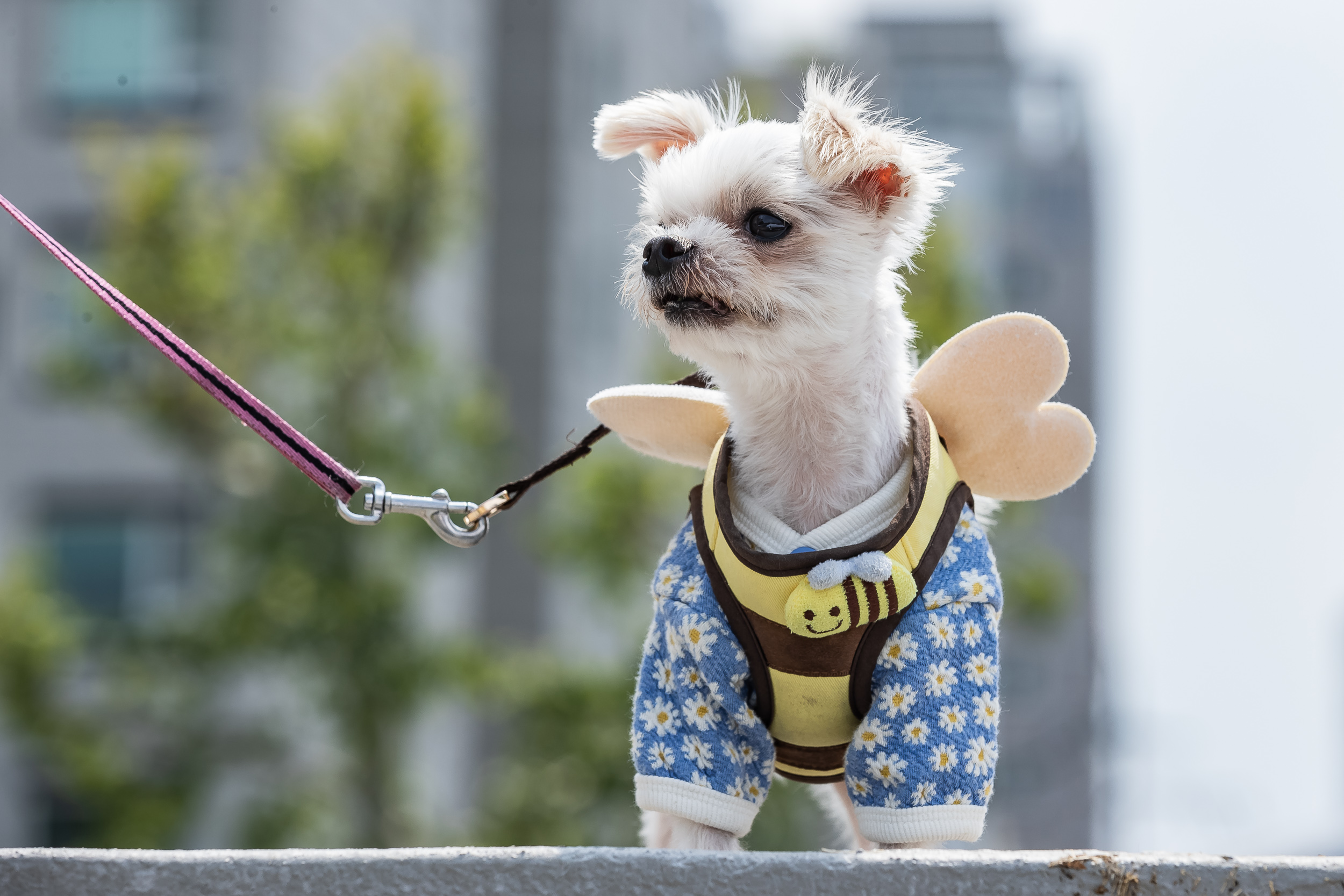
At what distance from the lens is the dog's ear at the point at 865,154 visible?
9.50 feet

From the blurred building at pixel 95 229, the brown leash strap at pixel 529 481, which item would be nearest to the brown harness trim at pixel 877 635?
the brown leash strap at pixel 529 481

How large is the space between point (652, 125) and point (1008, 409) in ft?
3.37

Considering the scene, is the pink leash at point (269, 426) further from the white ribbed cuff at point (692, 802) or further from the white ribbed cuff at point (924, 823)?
the white ribbed cuff at point (924, 823)

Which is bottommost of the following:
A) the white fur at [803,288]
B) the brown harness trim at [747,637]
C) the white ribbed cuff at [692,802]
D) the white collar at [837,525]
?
the white ribbed cuff at [692,802]

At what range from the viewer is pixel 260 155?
14484 millimetres

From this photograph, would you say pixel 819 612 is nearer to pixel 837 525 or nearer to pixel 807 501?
pixel 837 525

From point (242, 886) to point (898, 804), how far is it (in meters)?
1.19

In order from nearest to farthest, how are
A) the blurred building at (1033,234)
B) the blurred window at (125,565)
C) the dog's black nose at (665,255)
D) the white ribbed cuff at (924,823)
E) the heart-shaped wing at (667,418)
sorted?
1. the white ribbed cuff at (924,823)
2. the dog's black nose at (665,255)
3. the heart-shaped wing at (667,418)
4. the blurred window at (125,565)
5. the blurred building at (1033,234)

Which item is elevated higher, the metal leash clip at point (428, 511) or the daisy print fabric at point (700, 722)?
the metal leash clip at point (428, 511)

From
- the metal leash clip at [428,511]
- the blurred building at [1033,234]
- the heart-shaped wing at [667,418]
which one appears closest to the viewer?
the metal leash clip at [428,511]

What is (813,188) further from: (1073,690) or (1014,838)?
(1073,690)

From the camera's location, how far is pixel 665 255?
2.86 meters

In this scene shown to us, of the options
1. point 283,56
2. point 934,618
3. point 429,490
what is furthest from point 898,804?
point 283,56

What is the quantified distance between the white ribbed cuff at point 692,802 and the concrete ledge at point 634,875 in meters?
0.55
